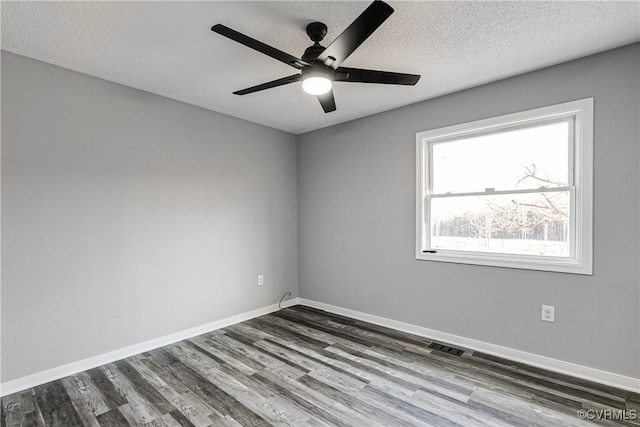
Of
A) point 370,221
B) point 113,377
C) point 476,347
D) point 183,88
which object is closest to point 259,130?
point 183,88

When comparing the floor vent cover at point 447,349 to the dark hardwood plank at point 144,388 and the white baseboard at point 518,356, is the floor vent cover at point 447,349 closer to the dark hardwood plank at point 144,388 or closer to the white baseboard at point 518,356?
the white baseboard at point 518,356

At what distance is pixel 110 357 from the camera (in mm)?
2791

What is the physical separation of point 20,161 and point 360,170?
10.3 feet

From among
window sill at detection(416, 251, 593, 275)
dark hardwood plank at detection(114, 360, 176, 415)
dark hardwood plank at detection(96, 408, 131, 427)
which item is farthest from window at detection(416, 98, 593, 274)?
dark hardwood plank at detection(96, 408, 131, 427)

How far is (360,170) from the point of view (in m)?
3.88

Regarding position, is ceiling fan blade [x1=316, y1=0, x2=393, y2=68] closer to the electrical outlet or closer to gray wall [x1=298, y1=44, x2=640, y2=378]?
gray wall [x1=298, y1=44, x2=640, y2=378]

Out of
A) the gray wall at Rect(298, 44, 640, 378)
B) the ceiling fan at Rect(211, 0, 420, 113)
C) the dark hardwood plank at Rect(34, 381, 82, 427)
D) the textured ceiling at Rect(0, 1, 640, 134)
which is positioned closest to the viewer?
the ceiling fan at Rect(211, 0, 420, 113)

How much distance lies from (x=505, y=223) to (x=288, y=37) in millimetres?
2459

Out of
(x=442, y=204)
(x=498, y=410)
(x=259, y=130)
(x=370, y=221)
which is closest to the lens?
(x=498, y=410)

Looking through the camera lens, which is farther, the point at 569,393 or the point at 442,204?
the point at 442,204

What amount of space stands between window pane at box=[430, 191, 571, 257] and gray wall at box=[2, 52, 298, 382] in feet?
7.49

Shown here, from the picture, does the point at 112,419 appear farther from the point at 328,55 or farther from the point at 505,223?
the point at 505,223

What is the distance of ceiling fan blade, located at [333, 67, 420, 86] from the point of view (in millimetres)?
2004

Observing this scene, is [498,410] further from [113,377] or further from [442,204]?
[113,377]
